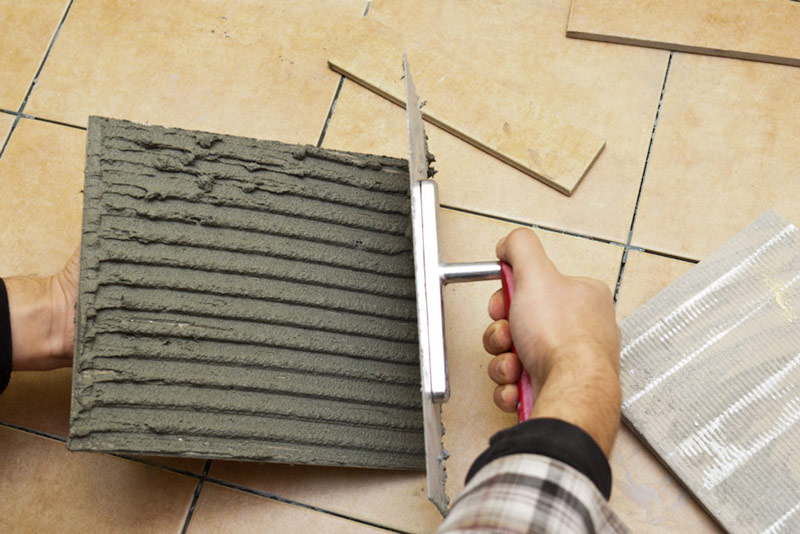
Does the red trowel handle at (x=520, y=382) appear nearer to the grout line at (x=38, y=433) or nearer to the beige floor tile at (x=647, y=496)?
the beige floor tile at (x=647, y=496)

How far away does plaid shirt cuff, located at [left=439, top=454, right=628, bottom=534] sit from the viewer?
0.56 metres

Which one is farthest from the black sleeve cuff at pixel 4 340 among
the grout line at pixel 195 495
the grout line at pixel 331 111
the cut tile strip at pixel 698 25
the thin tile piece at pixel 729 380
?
the cut tile strip at pixel 698 25

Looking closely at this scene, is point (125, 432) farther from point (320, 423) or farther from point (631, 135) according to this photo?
point (631, 135)

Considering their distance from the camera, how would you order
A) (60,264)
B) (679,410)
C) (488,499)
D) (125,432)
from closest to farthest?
1. (488,499)
2. (125,432)
3. (679,410)
4. (60,264)

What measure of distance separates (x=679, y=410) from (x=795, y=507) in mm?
196

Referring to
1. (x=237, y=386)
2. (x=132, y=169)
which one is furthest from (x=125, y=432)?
(x=132, y=169)

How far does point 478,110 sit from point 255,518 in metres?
0.76

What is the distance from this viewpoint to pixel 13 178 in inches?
45.0

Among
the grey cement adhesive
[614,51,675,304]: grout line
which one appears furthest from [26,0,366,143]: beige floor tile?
[614,51,675,304]: grout line

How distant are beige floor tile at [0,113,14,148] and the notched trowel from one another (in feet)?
2.61

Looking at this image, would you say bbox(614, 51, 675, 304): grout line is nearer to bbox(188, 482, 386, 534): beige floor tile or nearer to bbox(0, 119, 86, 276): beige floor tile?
→ bbox(188, 482, 386, 534): beige floor tile

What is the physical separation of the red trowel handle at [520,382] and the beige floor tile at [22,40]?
3.13 feet

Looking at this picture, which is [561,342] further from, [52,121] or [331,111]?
[52,121]

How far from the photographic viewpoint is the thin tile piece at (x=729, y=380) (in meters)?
0.92
